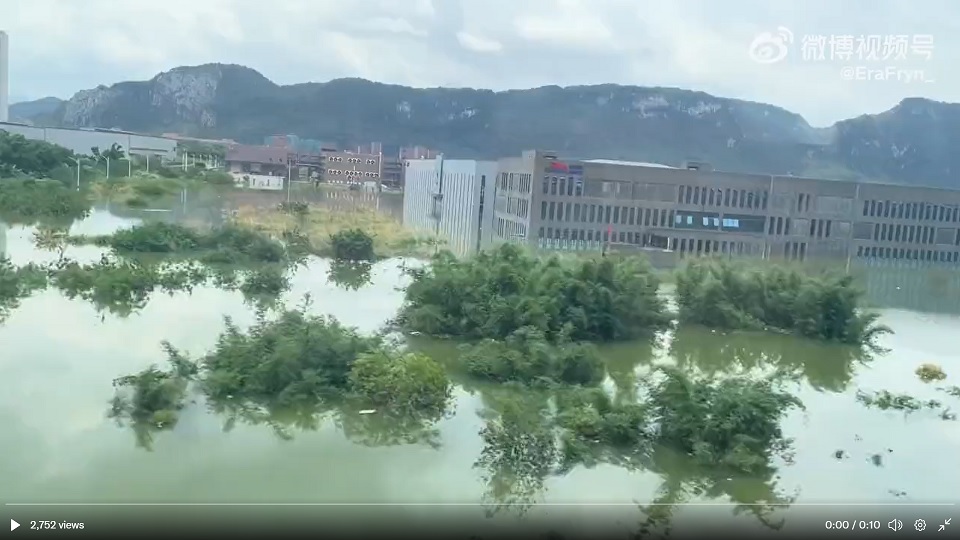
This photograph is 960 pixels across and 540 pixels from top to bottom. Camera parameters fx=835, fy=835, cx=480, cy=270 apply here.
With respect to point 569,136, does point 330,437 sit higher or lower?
lower

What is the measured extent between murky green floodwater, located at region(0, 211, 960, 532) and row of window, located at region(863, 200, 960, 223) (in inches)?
29.2

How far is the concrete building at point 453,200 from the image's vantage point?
4.07m

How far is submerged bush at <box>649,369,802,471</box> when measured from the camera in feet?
7.32

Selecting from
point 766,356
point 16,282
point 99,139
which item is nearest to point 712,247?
point 766,356

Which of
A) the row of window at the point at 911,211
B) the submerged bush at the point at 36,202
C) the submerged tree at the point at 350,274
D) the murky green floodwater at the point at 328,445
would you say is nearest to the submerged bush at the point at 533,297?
the murky green floodwater at the point at 328,445

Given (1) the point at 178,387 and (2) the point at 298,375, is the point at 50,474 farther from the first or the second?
(2) the point at 298,375

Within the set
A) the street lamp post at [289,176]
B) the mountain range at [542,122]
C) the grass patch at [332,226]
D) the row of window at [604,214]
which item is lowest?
the grass patch at [332,226]

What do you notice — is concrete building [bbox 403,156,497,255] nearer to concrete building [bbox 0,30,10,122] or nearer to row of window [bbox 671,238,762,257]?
row of window [bbox 671,238,762,257]

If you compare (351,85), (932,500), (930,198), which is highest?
(351,85)

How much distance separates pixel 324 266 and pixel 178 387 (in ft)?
6.82

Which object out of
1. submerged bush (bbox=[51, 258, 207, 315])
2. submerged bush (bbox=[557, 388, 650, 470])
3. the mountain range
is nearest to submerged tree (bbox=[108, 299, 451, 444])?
submerged bush (bbox=[557, 388, 650, 470])

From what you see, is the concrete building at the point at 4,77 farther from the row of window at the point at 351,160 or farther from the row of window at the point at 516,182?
the row of window at the point at 516,182

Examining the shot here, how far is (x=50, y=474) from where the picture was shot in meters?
1.88

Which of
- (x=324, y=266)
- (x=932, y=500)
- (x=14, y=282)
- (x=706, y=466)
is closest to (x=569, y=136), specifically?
(x=324, y=266)
